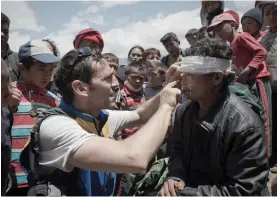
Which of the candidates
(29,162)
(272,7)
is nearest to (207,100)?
(29,162)

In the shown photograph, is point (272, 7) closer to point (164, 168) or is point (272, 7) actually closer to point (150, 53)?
point (150, 53)

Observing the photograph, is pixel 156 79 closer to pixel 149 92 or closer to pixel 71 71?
pixel 149 92

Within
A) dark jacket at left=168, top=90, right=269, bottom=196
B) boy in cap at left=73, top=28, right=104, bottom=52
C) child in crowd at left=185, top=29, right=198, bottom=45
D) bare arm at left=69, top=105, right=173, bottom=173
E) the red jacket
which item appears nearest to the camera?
bare arm at left=69, top=105, right=173, bottom=173

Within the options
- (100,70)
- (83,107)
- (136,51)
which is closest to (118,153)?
(83,107)

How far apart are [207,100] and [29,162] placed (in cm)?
135

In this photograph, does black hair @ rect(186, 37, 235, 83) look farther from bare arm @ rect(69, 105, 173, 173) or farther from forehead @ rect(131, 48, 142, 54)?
forehead @ rect(131, 48, 142, 54)

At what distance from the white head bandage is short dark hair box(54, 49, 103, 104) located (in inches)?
29.2

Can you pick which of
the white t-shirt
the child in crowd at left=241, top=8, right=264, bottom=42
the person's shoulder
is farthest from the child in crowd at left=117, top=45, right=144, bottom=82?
the white t-shirt

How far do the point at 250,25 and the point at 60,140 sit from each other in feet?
13.0

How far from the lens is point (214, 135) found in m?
2.31

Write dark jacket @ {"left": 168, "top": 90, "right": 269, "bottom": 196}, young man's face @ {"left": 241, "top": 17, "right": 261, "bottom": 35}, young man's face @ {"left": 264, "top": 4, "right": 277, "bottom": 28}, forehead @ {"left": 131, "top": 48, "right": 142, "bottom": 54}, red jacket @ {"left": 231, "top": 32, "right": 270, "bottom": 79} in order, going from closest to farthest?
dark jacket @ {"left": 168, "top": 90, "right": 269, "bottom": 196} < red jacket @ {"left": 231, "top": 32, "right": 270, "bottom": 79} < young man's face @ {"left": 264, "top": 4, "right": 277, "bottom": 28} < young man's face @ {"left": 241, "top": 17, "right": 261, "bottom": 35} < forehead @ {"left": 131, "top": 48, "right": 142, "bottom": 54}

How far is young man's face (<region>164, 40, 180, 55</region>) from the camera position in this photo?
19.8 ft

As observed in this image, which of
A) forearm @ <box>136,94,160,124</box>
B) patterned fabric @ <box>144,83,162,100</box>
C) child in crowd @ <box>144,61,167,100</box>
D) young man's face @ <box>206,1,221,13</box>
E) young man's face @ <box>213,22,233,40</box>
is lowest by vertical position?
patterned fabric @ <box>144,83,162,100</box>

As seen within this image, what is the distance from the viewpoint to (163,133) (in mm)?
1832
